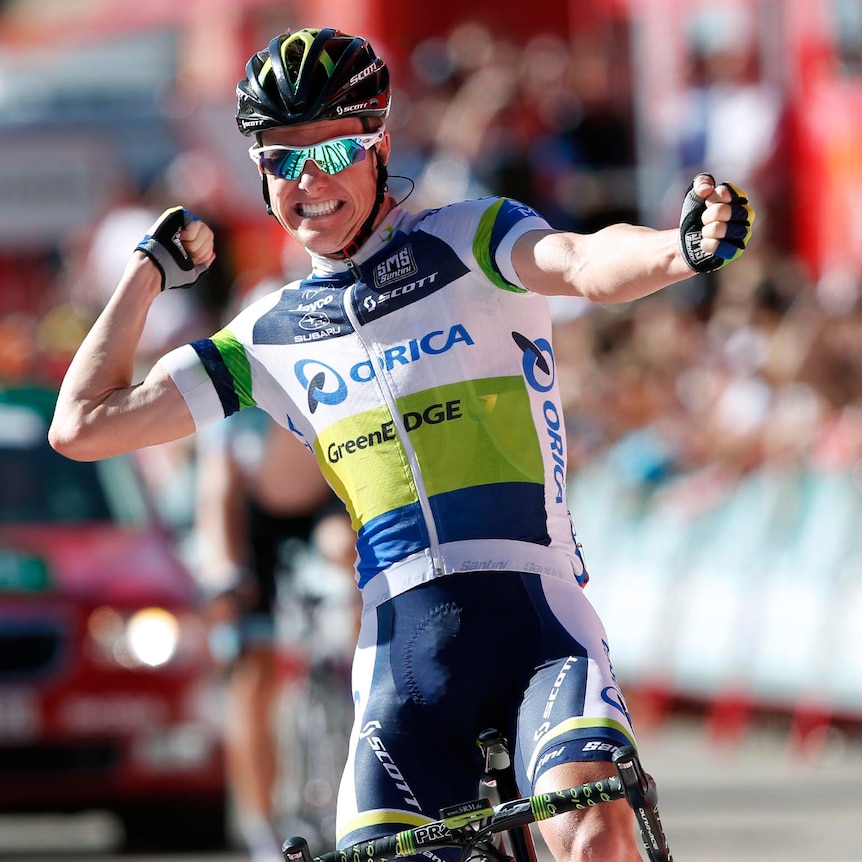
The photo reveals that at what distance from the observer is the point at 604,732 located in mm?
4203

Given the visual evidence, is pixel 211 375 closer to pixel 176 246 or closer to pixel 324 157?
pixel 176 246

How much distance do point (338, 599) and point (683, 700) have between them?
530 cm

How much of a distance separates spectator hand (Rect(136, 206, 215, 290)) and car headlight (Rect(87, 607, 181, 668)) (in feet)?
13.3

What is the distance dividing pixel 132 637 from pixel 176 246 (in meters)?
4.13

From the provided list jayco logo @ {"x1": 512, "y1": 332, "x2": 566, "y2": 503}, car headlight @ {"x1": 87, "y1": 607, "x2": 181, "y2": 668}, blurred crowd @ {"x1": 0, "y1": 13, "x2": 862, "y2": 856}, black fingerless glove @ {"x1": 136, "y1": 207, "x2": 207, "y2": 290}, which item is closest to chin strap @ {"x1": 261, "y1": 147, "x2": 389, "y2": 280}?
black fingerless glove @ {"x1": 136, "y1": 207, "x2": 207, "y2": 290}

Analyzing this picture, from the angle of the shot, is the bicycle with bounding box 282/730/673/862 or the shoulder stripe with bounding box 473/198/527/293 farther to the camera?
the shoulder stripe with bounding box 473/198/527/293

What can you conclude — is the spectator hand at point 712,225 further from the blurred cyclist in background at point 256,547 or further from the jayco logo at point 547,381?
the blurred cyclist in background at point 256,547

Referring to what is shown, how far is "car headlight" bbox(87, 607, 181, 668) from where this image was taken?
8664mm

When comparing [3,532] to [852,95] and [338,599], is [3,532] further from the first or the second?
[852,95]

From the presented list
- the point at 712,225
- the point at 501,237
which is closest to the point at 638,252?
the point at 712,225

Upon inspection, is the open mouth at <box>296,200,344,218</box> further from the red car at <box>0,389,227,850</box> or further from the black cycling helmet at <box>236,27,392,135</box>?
the red car at <box>0,389,227,850</box>

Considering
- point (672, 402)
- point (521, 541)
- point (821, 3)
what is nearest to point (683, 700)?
point (672, 402)

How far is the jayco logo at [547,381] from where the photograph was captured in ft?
15.0

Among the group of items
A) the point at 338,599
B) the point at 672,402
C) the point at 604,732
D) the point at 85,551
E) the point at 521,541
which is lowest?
the point at 604,732
